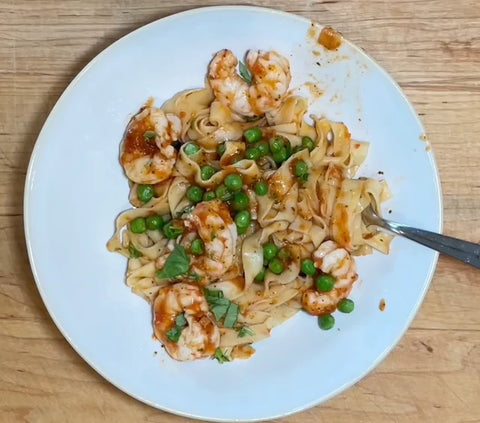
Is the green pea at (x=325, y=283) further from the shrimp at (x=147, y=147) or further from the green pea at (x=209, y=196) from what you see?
the shrimp at (x=147, y=147)

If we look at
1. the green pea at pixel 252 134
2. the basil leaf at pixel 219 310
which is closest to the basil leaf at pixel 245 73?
the green pea at pixel 252 134

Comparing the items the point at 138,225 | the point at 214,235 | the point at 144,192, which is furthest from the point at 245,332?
the point at 144,192

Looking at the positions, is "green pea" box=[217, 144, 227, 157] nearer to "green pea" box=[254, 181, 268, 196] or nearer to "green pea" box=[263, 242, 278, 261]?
"green pea" box=[254, 181, 268, 196]

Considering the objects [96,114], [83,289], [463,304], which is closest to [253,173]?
[96,114]

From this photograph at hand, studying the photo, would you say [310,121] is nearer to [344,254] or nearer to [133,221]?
[344,254]

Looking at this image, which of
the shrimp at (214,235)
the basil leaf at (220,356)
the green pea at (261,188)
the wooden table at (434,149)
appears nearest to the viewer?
the shrimp at (214,235)
